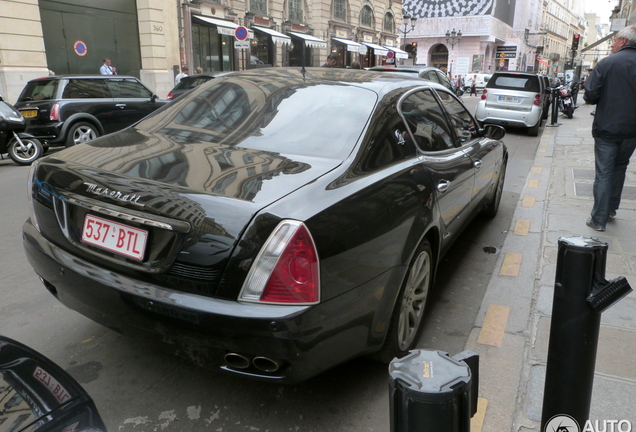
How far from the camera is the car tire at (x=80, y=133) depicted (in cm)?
957

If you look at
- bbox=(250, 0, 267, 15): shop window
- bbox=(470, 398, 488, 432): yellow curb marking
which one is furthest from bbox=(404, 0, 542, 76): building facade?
bbox=(470, 398, 488, 432): yellow curb marking

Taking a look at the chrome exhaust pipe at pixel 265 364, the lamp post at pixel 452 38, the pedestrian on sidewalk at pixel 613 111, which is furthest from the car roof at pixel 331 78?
the lamp post at pixel 452 38

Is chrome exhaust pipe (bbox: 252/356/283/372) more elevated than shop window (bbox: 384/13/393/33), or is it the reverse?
shop window (bbox: 384/13/393/33)

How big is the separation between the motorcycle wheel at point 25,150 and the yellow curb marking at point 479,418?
28.8ft

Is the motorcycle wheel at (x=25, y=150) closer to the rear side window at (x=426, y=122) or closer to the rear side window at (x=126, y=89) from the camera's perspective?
the rear side window at (x=126, y=89)

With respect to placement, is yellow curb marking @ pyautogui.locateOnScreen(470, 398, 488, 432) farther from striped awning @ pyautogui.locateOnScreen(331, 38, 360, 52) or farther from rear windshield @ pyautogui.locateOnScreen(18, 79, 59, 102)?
striped awning @ pyautogui.locateOnScreen(331, 38, 360, 52)

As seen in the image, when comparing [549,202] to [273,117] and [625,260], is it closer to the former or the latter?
[625,260]

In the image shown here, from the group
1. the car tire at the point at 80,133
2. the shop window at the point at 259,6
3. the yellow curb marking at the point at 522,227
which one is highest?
the shop window at the point at 259,6

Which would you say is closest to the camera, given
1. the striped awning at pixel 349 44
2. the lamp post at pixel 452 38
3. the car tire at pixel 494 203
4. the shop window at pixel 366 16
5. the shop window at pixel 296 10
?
the car tire at pixel 494 203

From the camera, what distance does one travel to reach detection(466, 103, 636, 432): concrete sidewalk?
2.46 metres

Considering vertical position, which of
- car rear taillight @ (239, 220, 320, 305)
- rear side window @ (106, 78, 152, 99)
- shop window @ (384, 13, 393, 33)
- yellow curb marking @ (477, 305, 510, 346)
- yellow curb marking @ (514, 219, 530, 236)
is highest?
shop window @ (384, 13, 393, 33)

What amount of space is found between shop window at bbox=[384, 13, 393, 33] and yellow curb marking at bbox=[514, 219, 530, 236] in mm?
39348

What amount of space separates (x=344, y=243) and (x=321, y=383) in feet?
2.99

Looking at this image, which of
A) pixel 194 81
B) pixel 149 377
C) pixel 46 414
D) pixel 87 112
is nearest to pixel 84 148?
pixel 149 377
